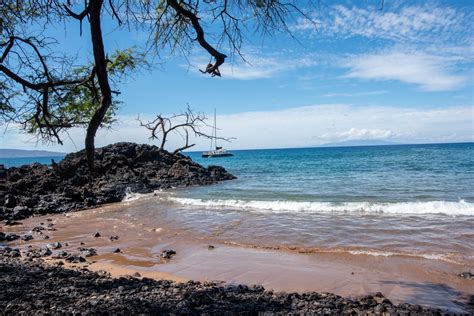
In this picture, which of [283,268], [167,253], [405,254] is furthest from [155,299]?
[405,254]

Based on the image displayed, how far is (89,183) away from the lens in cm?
2514

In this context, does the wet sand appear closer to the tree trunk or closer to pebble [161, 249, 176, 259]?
pebble [161, 249, 176, 259]

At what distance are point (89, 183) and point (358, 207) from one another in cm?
1752

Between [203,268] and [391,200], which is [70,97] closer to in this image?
Result: [203,268]

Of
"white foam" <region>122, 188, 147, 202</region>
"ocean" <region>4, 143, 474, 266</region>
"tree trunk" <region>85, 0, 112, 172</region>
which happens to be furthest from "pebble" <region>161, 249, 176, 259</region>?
"white foam" <region>122, 188, 147, 202</region>

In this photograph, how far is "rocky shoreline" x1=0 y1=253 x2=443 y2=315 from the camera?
15.8 feet

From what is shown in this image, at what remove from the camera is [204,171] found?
34688mm

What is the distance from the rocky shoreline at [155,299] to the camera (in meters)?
4.81

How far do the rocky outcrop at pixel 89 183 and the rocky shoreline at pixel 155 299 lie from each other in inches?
76.5

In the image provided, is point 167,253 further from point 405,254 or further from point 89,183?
point 89,183

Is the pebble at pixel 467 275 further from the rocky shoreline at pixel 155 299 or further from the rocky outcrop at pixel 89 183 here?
the rocky outcrop at pixel 89 183

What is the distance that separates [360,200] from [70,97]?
1574 centimetres

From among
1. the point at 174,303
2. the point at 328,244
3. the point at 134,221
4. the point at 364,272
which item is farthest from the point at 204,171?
the point at 174,303

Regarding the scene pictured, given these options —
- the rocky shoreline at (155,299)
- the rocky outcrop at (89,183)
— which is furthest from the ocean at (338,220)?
the rocky shoreline at (155,299)
